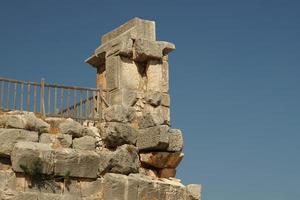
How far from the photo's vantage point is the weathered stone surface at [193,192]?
1267 cm

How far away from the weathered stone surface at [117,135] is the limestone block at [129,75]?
938 mm

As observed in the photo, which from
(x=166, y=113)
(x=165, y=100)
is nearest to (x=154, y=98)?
(x=165, y=100)

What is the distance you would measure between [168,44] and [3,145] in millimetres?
4117

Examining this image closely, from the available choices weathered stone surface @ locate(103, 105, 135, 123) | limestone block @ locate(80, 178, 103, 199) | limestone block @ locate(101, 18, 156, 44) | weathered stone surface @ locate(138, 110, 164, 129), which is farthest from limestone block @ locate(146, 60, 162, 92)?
limestone block @ locate(80, 178, 103, 199)

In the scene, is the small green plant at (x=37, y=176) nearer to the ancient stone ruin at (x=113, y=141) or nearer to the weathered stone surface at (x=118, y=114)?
the ancient stone ruin at (x=113, y=141)

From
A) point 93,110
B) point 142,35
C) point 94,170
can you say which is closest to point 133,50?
point 142,35

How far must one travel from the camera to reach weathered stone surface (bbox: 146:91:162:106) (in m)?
12.9

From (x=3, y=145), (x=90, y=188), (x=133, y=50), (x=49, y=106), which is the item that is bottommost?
(x=90, y=188)

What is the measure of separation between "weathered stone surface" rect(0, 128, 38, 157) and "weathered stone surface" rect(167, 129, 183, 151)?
2620mm

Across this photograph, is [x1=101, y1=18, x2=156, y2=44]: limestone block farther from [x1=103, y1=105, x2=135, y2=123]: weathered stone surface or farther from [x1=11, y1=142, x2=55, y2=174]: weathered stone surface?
[x1=11, y1=142, x2=55, y2=174]: weathered stone surface

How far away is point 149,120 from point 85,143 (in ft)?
4.50

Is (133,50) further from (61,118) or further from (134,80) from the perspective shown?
(61,118)

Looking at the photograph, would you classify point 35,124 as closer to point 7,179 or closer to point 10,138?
point 10,138

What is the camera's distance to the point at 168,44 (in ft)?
43.5
